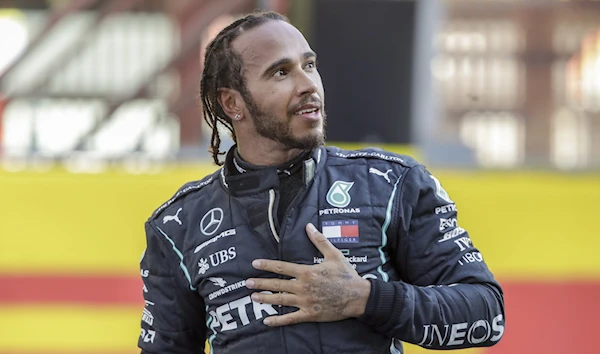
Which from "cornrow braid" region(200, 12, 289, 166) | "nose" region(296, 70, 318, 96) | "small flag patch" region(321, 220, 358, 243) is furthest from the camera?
"cornrow braid" region(200, 12, 289, 166)

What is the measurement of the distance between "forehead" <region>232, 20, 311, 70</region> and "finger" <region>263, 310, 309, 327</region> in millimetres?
629

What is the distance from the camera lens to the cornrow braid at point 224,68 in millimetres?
2404

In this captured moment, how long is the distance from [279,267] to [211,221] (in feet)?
0.89

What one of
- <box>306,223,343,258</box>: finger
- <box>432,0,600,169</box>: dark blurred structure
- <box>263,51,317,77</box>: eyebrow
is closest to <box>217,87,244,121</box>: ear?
<box>263,51,317,77</box>: eyebrow

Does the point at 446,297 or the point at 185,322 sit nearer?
the point at 446,297

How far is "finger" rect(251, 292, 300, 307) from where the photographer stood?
2.09 meters

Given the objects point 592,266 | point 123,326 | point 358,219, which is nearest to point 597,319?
point 592,266

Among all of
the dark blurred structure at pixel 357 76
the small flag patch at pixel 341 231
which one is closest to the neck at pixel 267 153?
the small flag patch at pixel 341 231

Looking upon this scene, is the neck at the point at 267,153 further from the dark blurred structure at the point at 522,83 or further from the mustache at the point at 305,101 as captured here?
the dark blurred structure at the point at 522,83

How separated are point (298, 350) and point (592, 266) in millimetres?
2443

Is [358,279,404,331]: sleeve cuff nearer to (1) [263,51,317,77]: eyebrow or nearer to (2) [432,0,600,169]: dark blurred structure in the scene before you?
(1) [263,51,317,77]: eyebrow

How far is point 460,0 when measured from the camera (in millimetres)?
4336

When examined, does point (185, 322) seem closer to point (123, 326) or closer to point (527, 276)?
point (123, 326)

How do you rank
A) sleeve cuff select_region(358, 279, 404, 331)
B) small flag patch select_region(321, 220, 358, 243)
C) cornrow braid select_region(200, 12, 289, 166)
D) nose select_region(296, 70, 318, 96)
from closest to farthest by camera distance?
sleeve cuff select_region(358, 279, 404, 331), small flag patch select_region(321, 220, 358, 243), nose select_region(296, 70, 318, 96), cornrow braid select_region(200, 12, 289, 166)
